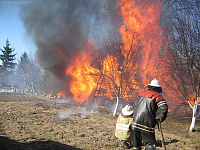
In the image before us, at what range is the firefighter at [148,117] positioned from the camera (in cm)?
405

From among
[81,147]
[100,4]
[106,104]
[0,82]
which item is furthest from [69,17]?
[0,82]

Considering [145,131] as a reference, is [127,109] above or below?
above

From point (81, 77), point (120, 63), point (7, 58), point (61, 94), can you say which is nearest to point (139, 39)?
point (120, 63)

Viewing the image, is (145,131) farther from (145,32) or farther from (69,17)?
(69,17)

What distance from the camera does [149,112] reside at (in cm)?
409

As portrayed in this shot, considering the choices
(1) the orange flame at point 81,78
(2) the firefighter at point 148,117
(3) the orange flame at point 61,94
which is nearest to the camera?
(2) the firefighter at point 148,117

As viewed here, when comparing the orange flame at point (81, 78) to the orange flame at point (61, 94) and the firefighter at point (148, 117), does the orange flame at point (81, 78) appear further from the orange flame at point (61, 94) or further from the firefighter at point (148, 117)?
the firefighter at point (148, 117)

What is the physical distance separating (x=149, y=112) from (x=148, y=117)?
0.12 m

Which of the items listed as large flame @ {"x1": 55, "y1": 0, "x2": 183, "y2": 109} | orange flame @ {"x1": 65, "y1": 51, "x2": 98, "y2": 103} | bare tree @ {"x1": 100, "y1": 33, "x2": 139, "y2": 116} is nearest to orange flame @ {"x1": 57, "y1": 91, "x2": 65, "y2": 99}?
orange flame @ {"x1": 65, "y1": 51, "x2": 98, "y2": 103}

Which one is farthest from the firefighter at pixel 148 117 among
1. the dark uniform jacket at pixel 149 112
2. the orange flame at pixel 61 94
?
the orange flame at pixel 61 94

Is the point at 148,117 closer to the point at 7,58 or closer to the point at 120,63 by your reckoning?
the point at 120,63

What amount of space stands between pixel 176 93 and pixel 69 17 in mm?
15094

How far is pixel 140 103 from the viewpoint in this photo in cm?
431

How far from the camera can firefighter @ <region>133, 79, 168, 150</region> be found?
4.05 metres
